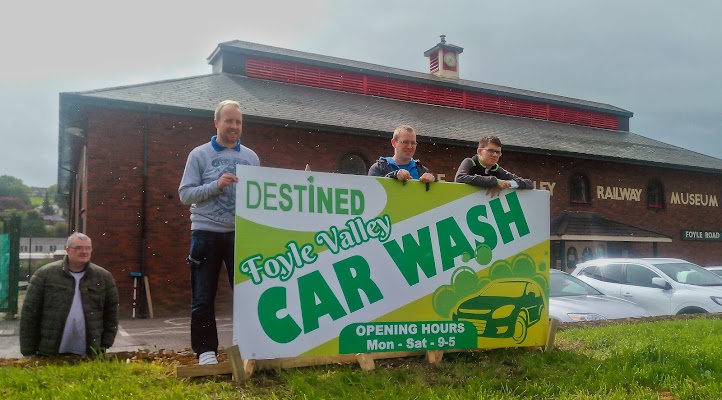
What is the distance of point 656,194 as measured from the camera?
2481 centimetres

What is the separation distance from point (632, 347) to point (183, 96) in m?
14.0

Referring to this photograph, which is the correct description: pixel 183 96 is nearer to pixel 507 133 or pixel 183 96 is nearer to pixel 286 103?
A: pixel 286 103

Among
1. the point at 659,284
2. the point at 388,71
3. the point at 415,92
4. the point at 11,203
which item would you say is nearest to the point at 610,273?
the point at 659,284

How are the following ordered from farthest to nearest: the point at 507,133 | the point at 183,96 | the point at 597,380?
1. the point at 507,133
2. the point at 183,96
3. the point at 597,380

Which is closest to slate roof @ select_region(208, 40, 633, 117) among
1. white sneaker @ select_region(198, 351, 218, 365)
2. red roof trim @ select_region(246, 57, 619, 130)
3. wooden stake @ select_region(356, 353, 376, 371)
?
red roof trim @ select_region(246, 57, 619, 130)

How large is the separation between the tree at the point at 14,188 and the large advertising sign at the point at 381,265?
125 m

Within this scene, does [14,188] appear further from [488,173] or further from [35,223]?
[488,173]

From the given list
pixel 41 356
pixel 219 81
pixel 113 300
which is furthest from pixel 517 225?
pixel 219 81

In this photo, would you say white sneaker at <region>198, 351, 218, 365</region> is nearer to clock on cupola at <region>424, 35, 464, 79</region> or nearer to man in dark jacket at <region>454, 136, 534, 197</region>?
man in dark jacket at <region>454, 136, 534, 197</region>

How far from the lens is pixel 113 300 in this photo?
5.35m

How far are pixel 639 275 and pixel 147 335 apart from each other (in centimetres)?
899

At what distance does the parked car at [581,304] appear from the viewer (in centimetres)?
908

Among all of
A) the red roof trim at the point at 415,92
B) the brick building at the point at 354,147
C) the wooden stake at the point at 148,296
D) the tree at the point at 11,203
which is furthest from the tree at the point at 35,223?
the wooden stake at the point at 148,296

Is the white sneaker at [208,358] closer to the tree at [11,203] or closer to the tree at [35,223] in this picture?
the tree at [35,223]
